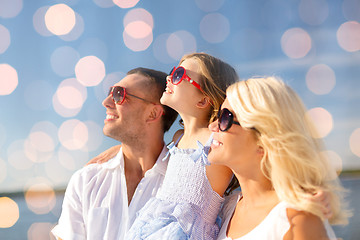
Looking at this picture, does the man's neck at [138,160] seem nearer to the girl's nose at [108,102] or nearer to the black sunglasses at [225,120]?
the girl's nose at [108,102]

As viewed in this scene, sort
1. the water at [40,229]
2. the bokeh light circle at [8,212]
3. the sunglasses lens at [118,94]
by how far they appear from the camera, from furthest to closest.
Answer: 1. the bokeh light circle at [8,212]
2. the water at [40,229]
3. the sunglasses lens at [118,94]

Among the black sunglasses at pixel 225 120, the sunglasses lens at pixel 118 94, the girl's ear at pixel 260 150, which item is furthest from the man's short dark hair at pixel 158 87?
the girl's ear at pixel 260 150

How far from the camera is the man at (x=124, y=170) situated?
12.0ft

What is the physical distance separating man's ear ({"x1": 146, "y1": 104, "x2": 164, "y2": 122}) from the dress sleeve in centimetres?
82

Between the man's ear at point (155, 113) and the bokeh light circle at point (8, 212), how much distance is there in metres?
20.3

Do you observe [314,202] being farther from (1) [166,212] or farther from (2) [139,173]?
(2) [139,173]

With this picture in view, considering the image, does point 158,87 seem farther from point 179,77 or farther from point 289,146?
point 289,146

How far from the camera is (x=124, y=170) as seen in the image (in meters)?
3.92

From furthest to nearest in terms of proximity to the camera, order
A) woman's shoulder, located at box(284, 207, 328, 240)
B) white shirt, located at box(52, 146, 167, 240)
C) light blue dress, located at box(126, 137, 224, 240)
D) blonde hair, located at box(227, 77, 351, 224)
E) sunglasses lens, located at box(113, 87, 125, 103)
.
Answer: sunglasses lens, located at box(113, 87, 125, 103), white shirt, located at box(52, 146, 167, 240), light blue dress, located at box(126, 137, 224, 240), blonde hair, located at box(227, 77, 351, 224), woman's shoulder, located at box(284, 207, 328, 240)

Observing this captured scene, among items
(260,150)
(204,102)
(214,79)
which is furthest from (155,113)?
(260,150)

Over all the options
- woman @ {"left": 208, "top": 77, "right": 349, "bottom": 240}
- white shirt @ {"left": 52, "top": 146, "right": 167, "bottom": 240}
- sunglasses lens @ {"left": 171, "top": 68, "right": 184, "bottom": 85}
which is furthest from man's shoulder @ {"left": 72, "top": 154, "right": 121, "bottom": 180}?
woman @ {"left": 208, "top": 77, "right": 349, "bottom": 240}

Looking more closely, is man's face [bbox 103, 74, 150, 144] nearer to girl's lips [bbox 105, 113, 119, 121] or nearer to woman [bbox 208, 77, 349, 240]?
girl's lips [bbox 105, 113, 119, 121]

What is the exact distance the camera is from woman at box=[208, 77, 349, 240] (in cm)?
231

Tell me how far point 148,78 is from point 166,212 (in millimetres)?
1596
